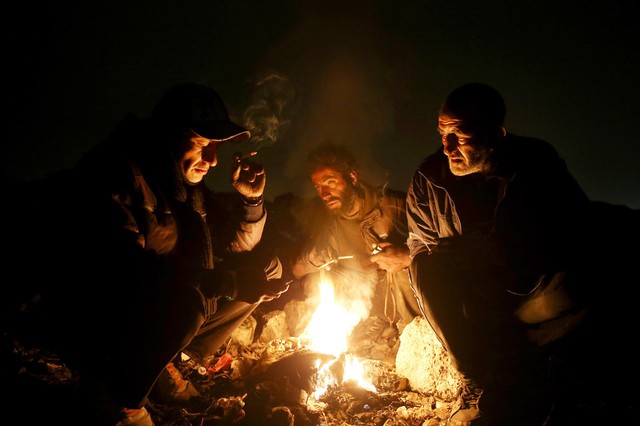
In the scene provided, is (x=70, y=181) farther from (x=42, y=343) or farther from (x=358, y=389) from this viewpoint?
(x=358, y=389)

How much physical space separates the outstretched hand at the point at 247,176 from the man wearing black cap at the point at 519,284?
224 cm

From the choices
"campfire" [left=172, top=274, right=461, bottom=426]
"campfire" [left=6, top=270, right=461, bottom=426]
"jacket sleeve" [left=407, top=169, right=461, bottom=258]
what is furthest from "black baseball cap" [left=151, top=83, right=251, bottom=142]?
"campfire" [left=172, top=274, right=461, bottom=426]

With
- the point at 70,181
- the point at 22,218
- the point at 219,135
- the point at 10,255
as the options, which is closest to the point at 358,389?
the point at 219,135

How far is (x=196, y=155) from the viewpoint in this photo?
371 centimetres

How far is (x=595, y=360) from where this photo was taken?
3070 millimetres

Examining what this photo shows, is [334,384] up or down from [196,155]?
down

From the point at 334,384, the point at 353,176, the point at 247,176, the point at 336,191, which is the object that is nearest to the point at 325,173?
the point at 336,191

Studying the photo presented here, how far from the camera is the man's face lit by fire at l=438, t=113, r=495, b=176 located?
3320 millimetres

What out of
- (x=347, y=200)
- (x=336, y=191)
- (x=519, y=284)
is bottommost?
(x=519, y=284)

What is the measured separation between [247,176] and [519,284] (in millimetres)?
3245

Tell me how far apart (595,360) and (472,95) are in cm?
273

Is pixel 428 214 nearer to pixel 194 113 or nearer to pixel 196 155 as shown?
pixel 196 155

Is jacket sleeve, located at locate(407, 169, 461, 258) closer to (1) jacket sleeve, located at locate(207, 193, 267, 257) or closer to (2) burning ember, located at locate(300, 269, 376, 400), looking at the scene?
(2) burning ember, located at locate(300, 269, 376, 400)

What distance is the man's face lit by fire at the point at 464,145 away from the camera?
3.32 meters
